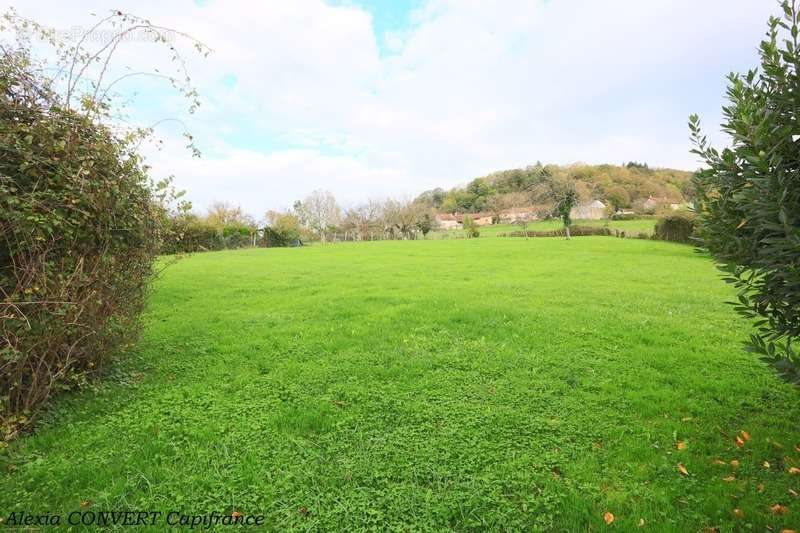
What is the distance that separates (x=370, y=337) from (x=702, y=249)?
5078mm

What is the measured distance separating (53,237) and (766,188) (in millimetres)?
6421

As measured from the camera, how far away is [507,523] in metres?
3.06

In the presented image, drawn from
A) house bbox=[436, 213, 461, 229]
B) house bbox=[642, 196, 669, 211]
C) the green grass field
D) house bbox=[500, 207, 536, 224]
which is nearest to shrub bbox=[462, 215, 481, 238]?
the green grass field

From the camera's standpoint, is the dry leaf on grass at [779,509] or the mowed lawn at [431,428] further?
the mowed lawn at [431,428]

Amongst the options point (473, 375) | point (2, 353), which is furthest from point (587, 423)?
point (2, 353)

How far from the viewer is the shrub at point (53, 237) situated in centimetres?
394

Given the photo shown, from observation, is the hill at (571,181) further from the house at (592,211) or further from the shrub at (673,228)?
the shrub at (673,228)

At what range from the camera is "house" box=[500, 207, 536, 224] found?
184 feet

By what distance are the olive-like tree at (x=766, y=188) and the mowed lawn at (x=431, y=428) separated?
1511mm

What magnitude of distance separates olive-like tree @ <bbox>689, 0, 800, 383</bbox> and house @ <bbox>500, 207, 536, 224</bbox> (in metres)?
53.7

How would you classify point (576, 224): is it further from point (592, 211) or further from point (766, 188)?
point (766, 188)

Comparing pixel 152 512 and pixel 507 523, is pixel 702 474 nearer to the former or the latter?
pixel 507 523

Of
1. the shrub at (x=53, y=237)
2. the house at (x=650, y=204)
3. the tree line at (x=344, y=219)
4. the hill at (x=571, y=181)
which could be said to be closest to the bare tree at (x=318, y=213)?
the tree line at (x=344, y=219)

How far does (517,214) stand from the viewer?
60156 mm
